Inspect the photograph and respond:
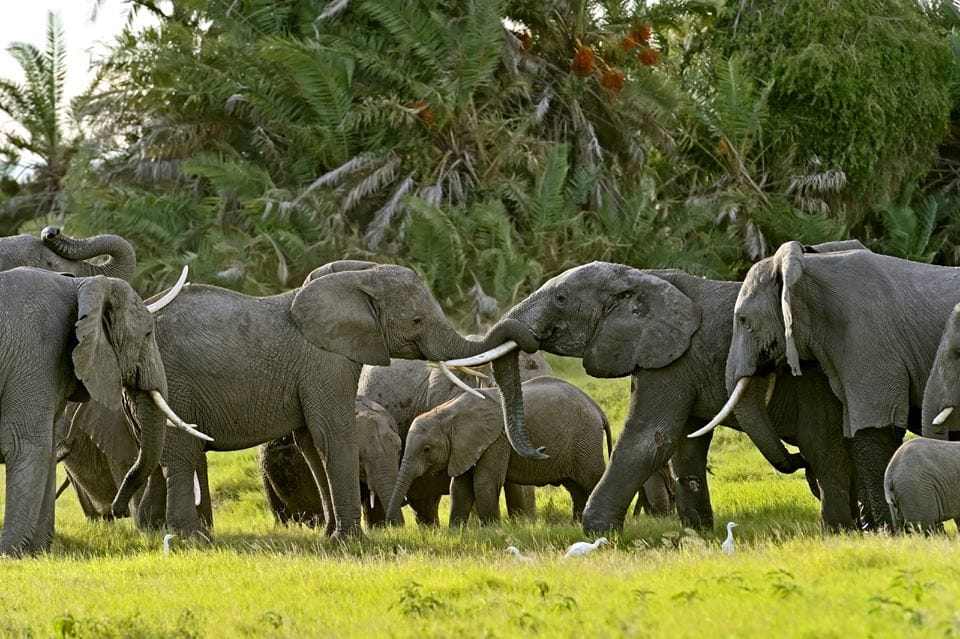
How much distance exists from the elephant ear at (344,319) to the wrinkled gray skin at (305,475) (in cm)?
199

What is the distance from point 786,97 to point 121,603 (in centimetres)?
2788

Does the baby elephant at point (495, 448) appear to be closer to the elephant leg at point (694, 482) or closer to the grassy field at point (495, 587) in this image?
the grassy field at point (495, 587)

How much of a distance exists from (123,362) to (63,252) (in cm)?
237

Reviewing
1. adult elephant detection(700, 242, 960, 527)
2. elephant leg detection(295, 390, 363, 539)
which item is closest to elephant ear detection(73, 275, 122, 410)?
elephant leg detection(295, 390, 363, 539)

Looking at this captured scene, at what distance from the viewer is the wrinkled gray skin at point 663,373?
1269 cm


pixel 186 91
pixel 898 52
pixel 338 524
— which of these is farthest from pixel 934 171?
pixel 338 524

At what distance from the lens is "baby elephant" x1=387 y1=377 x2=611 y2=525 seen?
50.0 ft

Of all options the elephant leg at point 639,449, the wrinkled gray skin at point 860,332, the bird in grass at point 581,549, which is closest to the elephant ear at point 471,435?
the elephant leg at point 639,449

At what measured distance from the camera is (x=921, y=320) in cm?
1202

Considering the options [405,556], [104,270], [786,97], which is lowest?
[405,556]

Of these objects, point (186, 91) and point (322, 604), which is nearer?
point (322, 604)

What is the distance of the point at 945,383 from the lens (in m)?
11.2

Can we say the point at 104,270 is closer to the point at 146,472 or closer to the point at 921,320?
the point at 146,472

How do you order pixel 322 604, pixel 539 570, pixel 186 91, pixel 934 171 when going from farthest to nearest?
pixel 934 171 → pixel 186 91 → pixel 539 570 → pixel 322 604
